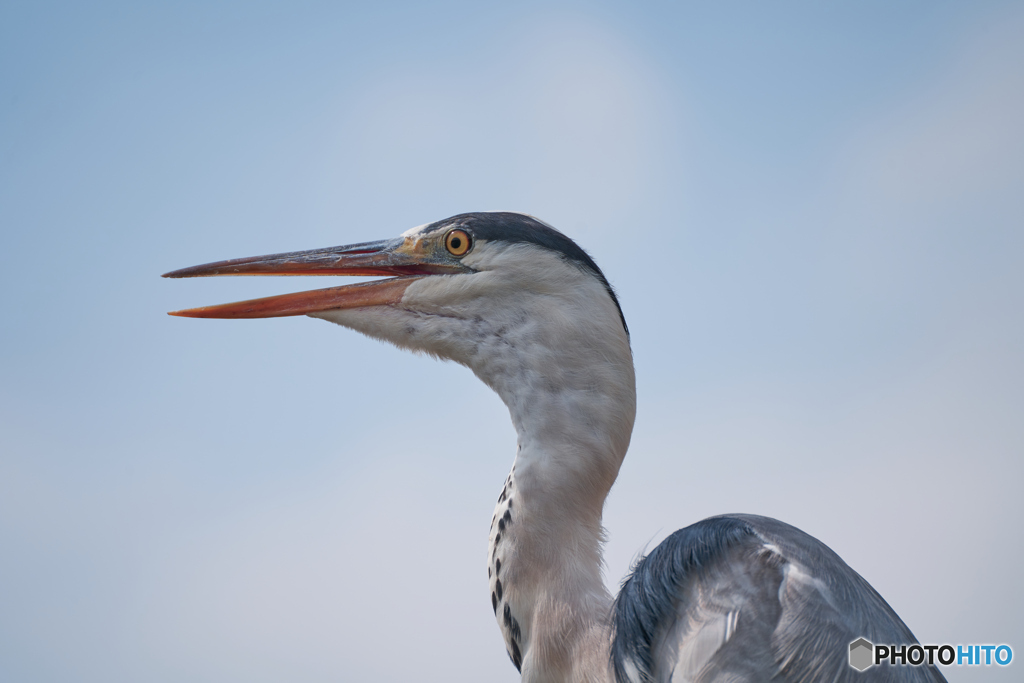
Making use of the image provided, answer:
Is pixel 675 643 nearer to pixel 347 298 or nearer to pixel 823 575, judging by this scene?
pixel 823 575

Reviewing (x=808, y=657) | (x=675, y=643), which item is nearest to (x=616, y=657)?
(x=675, y=643)

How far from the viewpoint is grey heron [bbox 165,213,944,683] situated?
61.4 inches

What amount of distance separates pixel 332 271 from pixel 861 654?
6.45ft

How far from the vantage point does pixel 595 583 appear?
190 cm

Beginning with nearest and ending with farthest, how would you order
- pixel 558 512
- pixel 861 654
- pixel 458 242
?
pixel 861 654 < pixel 558 512 < pixel 458 242

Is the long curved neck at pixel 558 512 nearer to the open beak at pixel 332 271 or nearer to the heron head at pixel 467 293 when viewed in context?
the heron head at pixel 467 293

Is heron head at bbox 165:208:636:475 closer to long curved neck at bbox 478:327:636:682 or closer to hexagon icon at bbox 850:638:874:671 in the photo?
long curved neck at bbox 478:327:636:682

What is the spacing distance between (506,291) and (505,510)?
72cm

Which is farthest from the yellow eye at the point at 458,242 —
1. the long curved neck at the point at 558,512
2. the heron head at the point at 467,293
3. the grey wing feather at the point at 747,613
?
the grey wing feather at the point at 747,613

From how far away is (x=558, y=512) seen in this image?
6.30ft

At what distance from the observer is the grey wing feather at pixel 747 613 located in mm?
1516

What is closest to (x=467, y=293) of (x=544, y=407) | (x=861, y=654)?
(x=544, y=407)

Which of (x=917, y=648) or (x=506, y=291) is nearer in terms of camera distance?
(x=917, y=648)

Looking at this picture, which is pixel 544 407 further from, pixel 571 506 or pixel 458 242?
pixel 458 242
